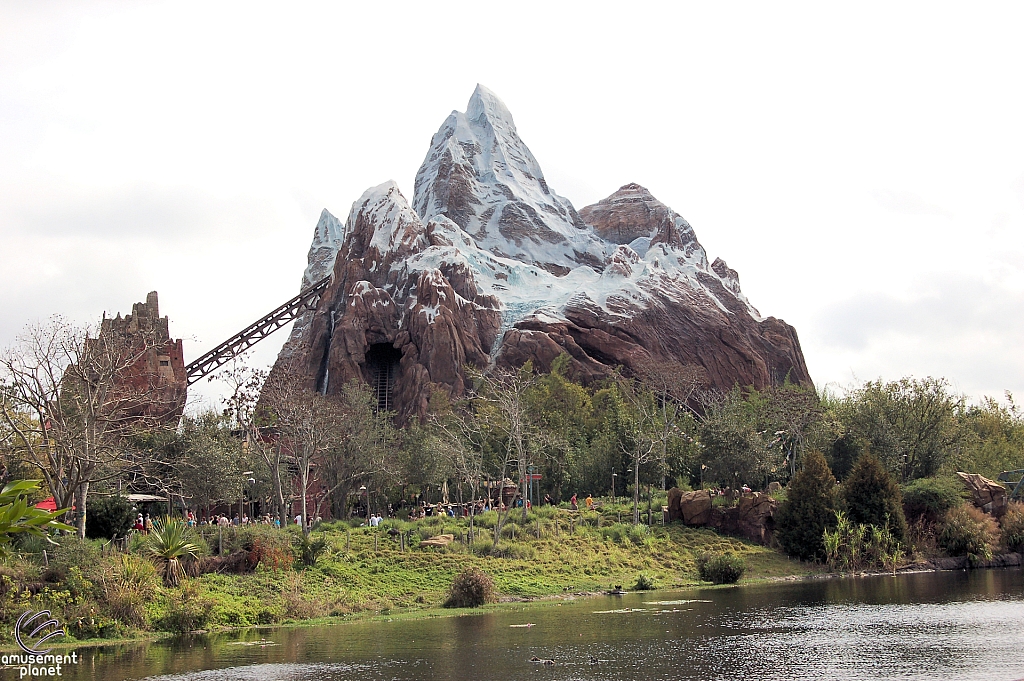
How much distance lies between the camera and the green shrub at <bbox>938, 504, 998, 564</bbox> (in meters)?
38.9

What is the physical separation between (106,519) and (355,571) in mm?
7824

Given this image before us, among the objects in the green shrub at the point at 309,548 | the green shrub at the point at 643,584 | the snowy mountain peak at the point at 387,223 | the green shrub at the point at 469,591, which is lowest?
the green shrub at the point at 643,584

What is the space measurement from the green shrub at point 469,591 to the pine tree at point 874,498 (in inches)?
707

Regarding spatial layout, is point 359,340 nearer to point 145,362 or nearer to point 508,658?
point 145,362

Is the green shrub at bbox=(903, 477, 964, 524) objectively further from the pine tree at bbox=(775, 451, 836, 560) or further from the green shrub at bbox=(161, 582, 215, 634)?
the green shrub at bbox=(161, 582, 215, 634)

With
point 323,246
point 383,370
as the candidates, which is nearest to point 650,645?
point 383,370

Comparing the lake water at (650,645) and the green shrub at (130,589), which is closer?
the lake water at (650,645)

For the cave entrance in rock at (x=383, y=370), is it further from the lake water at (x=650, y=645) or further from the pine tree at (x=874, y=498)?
the lake water at (x=650, y=645)

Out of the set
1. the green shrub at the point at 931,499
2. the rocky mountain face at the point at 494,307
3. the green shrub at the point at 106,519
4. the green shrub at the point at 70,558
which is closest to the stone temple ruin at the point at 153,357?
the rocky mountain face at the point at 494,307

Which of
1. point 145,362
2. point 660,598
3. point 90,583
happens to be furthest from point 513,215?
point 90,583

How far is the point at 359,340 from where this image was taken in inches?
2773

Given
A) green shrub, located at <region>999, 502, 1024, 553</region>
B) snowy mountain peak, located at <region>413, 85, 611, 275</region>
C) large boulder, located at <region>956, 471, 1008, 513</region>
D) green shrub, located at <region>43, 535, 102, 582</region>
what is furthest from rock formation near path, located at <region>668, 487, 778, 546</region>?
snowy mountain peak, located at <region>413, 85, 611, 275</region>

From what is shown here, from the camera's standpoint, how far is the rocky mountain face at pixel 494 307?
228 ft

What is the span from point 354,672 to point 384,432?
32.3 m
